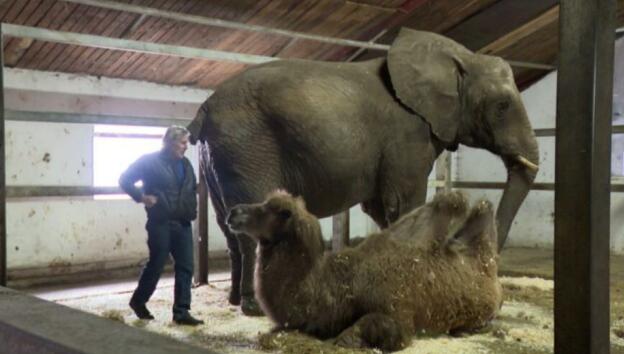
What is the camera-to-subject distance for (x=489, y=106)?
→ 4.87 meters

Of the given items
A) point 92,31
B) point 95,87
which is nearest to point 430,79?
point 92,31

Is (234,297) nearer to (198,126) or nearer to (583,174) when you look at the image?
(198,126)

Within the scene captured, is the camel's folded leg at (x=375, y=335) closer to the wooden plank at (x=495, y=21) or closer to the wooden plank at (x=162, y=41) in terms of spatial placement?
the wooden plank at (x=162, y=41)

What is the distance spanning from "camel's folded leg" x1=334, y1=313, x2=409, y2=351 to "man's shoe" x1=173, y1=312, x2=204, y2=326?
110 cm

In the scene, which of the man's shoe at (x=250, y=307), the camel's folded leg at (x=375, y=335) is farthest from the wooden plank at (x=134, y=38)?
the camel's folded leg at (x=375, y=335)

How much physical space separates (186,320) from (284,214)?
1008mm

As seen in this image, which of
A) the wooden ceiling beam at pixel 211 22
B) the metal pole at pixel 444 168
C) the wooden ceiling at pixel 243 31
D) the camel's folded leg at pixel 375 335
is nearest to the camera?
the camel's folded leg at pixel 375 335

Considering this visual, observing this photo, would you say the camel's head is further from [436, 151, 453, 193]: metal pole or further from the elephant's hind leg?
[436, 151, 453, 193]: metal pole

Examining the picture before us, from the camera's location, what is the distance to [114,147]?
7.38 meters

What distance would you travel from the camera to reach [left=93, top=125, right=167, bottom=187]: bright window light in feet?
23.8

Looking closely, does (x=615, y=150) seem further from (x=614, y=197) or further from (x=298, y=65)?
(x=298, y=65)

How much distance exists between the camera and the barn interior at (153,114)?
467cm

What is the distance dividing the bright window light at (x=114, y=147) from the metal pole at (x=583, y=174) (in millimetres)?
5614

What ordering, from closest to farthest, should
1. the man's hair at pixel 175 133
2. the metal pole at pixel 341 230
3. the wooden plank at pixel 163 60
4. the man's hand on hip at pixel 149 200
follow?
the man's hand on hip at pixel 149 200 < the man's hair at pixel 175 133 < the wooden plank at pixel 163 60 < the metal pole at pixel 341 230
